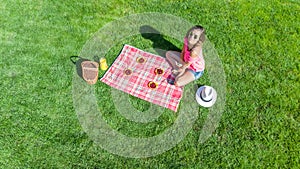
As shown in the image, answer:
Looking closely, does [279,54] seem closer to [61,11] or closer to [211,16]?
[211,16]

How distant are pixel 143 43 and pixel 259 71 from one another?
7.61 feet

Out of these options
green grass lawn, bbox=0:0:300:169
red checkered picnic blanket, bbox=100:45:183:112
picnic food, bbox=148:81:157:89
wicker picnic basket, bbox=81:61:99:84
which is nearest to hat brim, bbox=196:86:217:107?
green grass lawn, bbox=0:0:300:169

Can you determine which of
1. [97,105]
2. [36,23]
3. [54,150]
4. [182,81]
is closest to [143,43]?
[182,81]

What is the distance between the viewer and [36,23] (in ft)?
19.3

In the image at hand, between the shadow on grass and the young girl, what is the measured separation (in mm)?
239

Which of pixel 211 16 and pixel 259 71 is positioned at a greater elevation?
pixel 211 16

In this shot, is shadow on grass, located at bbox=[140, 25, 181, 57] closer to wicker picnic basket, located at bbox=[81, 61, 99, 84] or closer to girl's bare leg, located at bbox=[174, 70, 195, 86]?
girl's bare leg, located at bbox=[174, 70, 195, 86]

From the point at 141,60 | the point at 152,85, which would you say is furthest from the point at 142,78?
the point at 141,60

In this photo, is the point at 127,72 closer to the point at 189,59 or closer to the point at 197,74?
the point at 189,59

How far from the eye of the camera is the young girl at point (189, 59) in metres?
4.66

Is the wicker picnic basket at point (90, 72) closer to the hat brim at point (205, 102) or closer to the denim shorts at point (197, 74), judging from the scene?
the denim shorts at point (197, 74)

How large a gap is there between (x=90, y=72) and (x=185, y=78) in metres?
1.70

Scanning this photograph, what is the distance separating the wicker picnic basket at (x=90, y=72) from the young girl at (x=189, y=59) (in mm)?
1404

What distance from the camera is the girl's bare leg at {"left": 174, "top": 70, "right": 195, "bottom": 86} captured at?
16.4 ft
